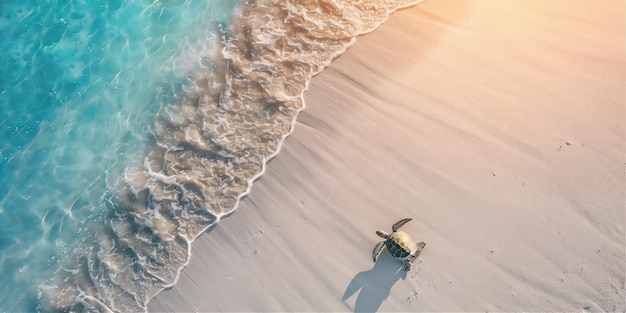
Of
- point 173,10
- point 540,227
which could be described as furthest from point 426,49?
point 173,10

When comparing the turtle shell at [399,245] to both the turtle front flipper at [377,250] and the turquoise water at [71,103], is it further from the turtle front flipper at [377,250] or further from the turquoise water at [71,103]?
the turquoise water at [71,103]

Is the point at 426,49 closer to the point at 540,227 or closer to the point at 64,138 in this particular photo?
the point at 540,227

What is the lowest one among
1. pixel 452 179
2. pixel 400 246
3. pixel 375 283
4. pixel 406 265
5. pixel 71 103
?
pixel 375 283

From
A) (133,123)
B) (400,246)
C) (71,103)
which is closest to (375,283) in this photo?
(400,246)

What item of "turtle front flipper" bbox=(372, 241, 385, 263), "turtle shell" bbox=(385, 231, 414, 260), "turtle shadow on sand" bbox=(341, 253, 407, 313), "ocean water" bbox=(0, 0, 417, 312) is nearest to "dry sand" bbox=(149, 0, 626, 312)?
"turtle shadow on sand" bbox=(341, 253, 407, 313)

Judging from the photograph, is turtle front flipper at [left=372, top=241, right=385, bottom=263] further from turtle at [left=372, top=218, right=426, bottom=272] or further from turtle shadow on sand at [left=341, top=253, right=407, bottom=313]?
turtle shadow on sand at [left=341, top=253, right=407, bottom=313]

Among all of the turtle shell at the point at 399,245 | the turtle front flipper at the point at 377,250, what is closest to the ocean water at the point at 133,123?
the turtle front flipper at the point at 377,250

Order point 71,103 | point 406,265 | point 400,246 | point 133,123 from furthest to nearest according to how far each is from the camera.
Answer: point 71,103 → point 133,123 → point 406,265 → point 400,246

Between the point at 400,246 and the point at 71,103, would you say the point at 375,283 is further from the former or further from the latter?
the point at 71,103

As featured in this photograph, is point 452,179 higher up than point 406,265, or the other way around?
point 452,179
